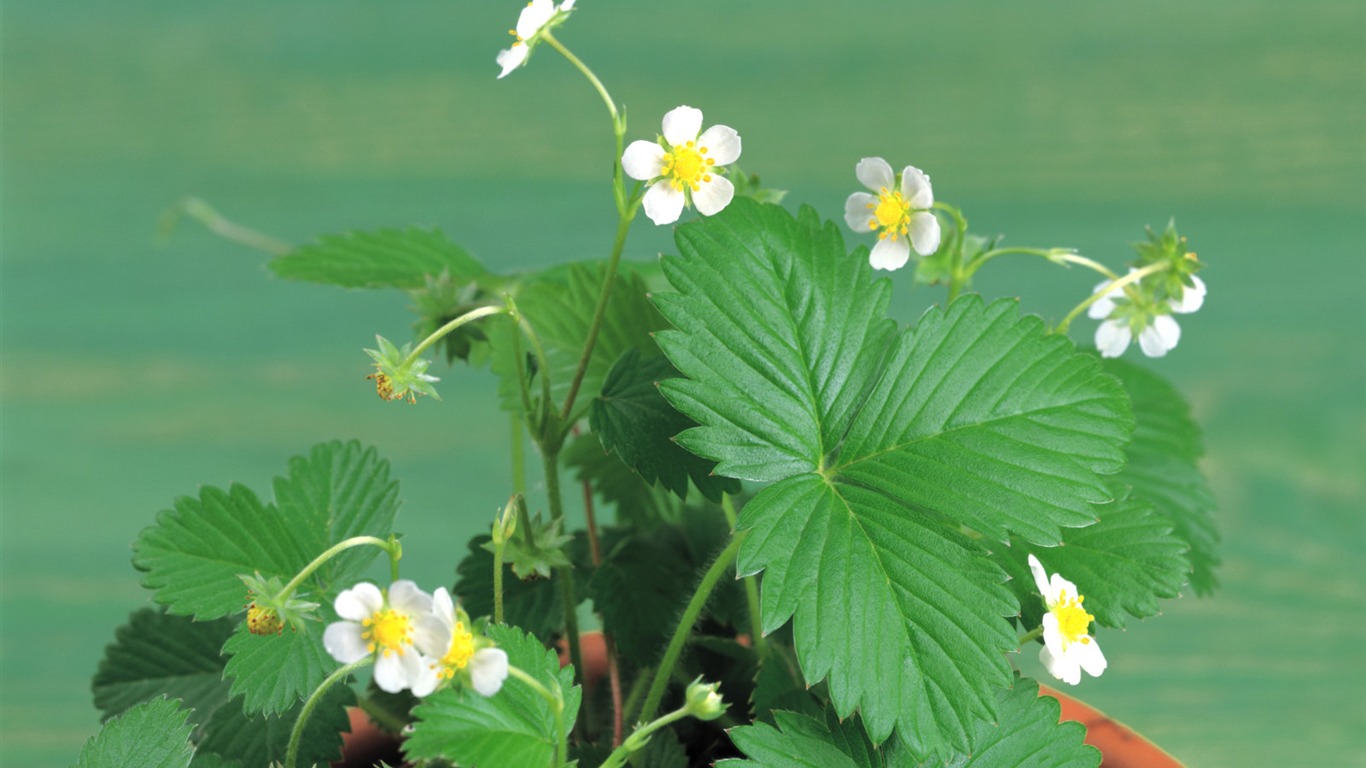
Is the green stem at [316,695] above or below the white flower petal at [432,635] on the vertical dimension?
below

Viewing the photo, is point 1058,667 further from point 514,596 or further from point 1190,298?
point 514,596

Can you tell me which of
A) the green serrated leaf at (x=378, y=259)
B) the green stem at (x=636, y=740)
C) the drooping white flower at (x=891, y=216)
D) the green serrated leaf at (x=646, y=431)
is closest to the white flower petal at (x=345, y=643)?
the green stem at (x=636, y=740)

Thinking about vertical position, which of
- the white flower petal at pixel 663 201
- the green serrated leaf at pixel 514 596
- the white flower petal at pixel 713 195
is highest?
the white flower petal at pixel 713 195

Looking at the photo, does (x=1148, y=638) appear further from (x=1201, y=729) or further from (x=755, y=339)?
(x=755, y=339)

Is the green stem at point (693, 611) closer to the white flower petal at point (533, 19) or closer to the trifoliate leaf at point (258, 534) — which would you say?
the trifoliate leaf at point (258, 534)

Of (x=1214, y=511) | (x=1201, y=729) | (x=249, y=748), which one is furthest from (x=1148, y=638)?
(x=249, y=748)

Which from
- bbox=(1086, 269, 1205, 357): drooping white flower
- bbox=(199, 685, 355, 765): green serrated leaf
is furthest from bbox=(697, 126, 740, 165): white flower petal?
bbox=(199, 685, 355, 765): green serrated leaf
